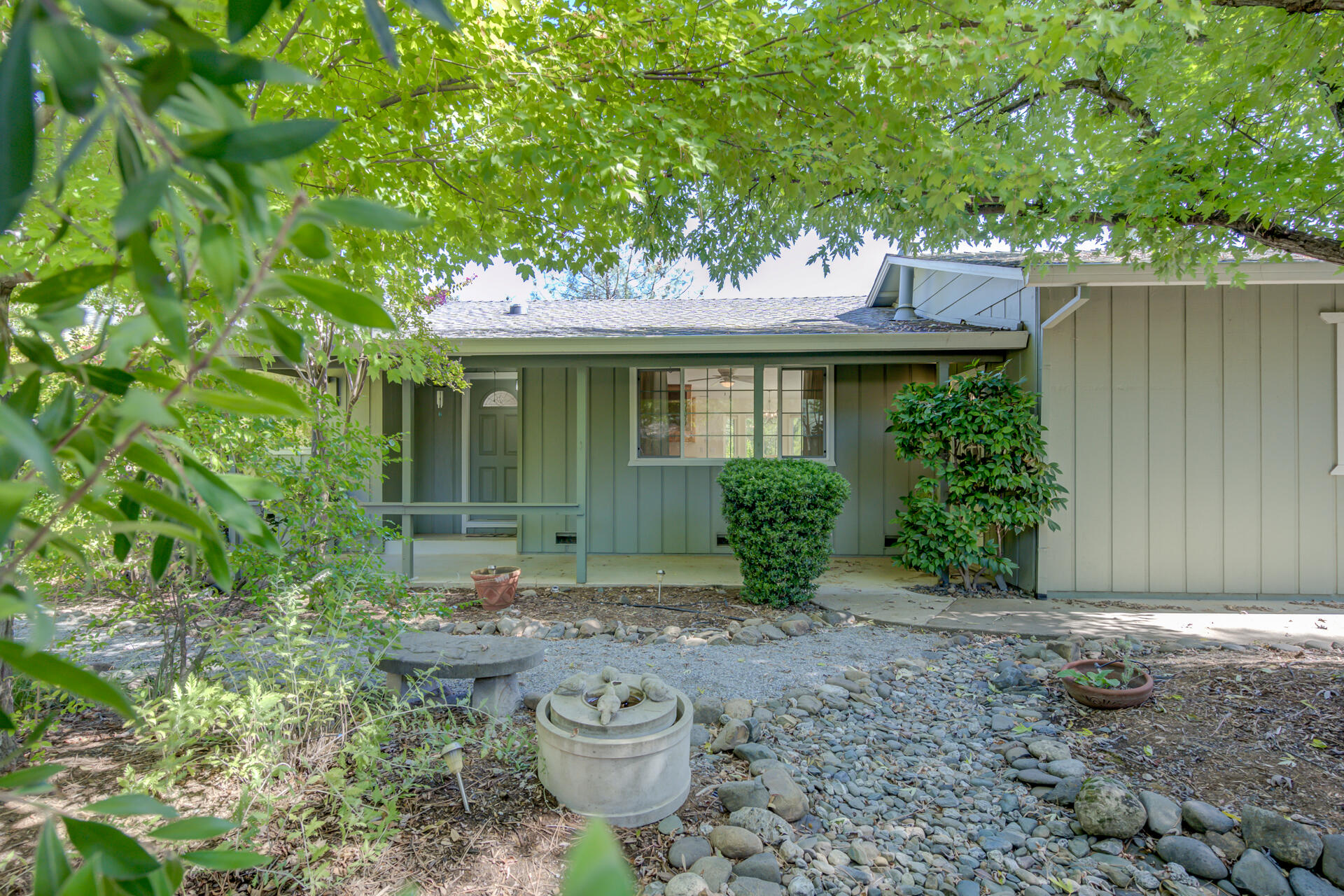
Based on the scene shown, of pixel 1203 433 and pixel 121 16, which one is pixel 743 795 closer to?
pixel 121 16

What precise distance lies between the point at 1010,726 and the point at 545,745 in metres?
2.25

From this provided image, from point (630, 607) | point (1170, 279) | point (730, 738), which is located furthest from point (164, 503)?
point (1170, 279)

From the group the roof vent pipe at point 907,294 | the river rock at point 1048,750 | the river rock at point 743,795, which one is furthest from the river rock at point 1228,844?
the roof vent pipe at point 907,294

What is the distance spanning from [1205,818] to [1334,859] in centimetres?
32

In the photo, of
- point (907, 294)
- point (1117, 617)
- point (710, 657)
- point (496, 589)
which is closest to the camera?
point (710, 657)

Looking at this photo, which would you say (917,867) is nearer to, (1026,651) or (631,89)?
(1026,651)

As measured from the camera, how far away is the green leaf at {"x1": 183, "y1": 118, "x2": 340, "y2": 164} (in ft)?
1.21

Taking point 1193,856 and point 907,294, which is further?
point 907,294

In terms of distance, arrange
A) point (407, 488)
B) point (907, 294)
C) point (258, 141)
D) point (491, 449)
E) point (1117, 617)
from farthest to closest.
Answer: point (907, 294)
point (491, 449)
point (407, 488)
point (1117, 617)
point (258, 141)

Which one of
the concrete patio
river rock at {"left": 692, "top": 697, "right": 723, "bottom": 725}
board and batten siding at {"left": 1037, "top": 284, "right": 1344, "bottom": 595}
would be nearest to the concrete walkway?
the concrete patio

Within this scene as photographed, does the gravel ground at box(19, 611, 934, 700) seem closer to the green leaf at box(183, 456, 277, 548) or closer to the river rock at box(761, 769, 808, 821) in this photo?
the river rock at box(761, 769, 808, 821)

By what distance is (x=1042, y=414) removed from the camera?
581cm

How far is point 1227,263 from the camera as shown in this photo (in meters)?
4.90

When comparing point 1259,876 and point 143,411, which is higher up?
point 143,411
